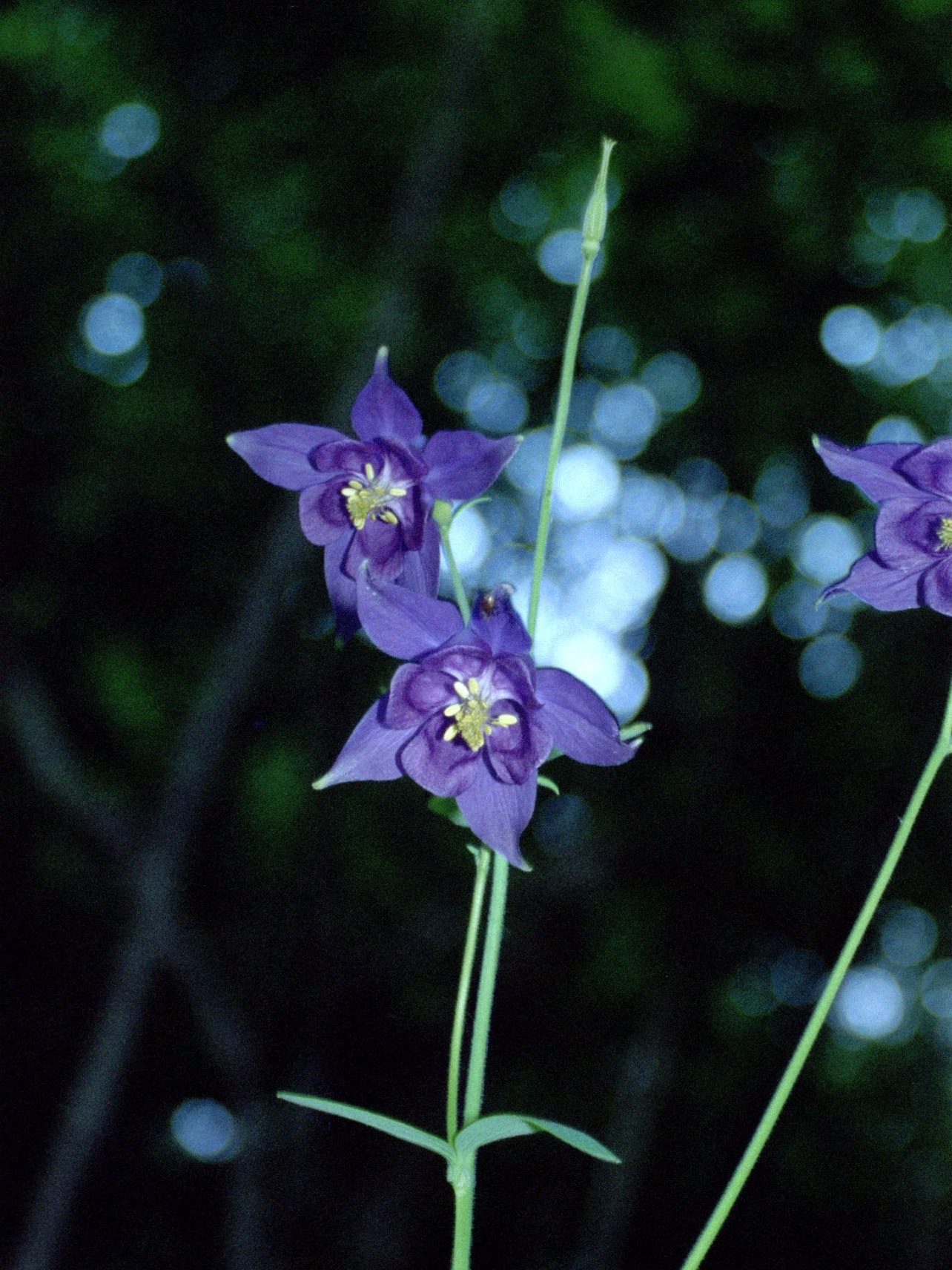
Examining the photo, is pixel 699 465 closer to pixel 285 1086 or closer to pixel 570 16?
pixel 570 16

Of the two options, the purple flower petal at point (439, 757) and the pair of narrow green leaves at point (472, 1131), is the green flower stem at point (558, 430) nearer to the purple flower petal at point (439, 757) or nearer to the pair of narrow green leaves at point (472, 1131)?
the purple flower petal at point (439, 757)

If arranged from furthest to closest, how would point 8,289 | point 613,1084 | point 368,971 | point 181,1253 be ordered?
point 613,1084, point 181,1253, point 368,971, point 8,289

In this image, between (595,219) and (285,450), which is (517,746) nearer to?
(285,450)

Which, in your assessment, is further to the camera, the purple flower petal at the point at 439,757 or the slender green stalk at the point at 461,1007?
the purple flower petal at the point at 439,757

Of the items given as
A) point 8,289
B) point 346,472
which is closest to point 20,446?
point 8,289

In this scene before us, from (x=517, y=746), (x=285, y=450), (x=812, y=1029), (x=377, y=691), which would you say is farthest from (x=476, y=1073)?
(x=377, y=691)

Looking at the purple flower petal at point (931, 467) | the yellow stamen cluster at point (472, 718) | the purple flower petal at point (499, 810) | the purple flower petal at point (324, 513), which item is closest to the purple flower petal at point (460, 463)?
the purple flower petal at point (324, 513)
